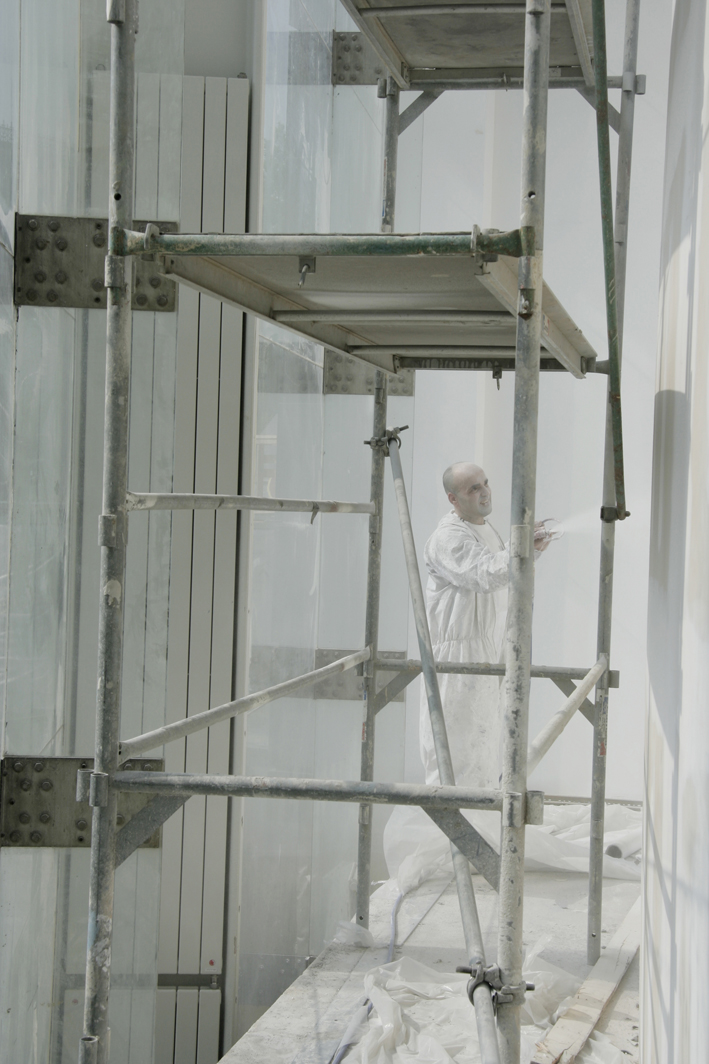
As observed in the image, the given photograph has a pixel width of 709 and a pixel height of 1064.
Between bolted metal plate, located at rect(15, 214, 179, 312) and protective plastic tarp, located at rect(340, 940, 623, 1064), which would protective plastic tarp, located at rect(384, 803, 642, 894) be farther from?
bolted metal plate, located at rect(15, 214, 179, 312)

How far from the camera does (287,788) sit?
1.85 m

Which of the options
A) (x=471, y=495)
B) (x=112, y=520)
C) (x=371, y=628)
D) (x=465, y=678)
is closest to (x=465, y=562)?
(x=471, y=495)

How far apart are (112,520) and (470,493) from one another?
3146 mm

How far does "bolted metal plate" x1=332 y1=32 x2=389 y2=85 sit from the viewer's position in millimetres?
4129

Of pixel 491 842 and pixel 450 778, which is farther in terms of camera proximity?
pixel 491 842

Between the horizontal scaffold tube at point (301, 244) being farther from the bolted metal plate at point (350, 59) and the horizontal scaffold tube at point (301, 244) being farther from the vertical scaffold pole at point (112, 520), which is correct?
the bolted metal plate at point (350, 59)

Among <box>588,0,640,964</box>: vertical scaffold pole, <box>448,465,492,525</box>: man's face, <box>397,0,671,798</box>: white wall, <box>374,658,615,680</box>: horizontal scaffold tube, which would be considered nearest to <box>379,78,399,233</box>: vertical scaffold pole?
<box>588,0,640,964</box>: vertical scaffold pole

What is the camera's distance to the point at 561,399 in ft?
20.2

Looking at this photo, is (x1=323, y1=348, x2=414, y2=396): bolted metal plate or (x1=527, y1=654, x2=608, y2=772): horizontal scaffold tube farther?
(x1=323, y1=348, x2=414, y2=396): bolted metal plate

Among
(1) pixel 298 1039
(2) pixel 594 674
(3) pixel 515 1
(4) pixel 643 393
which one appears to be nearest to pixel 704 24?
(3) pixel 515 1

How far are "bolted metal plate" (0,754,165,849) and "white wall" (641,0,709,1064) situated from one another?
1.23 metres

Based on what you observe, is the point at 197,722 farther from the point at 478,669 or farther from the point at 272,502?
the point at 478,669

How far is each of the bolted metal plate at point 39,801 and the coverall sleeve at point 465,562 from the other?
80.7 inches

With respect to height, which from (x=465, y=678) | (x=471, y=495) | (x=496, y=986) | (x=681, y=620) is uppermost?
(x=471, y=495)
